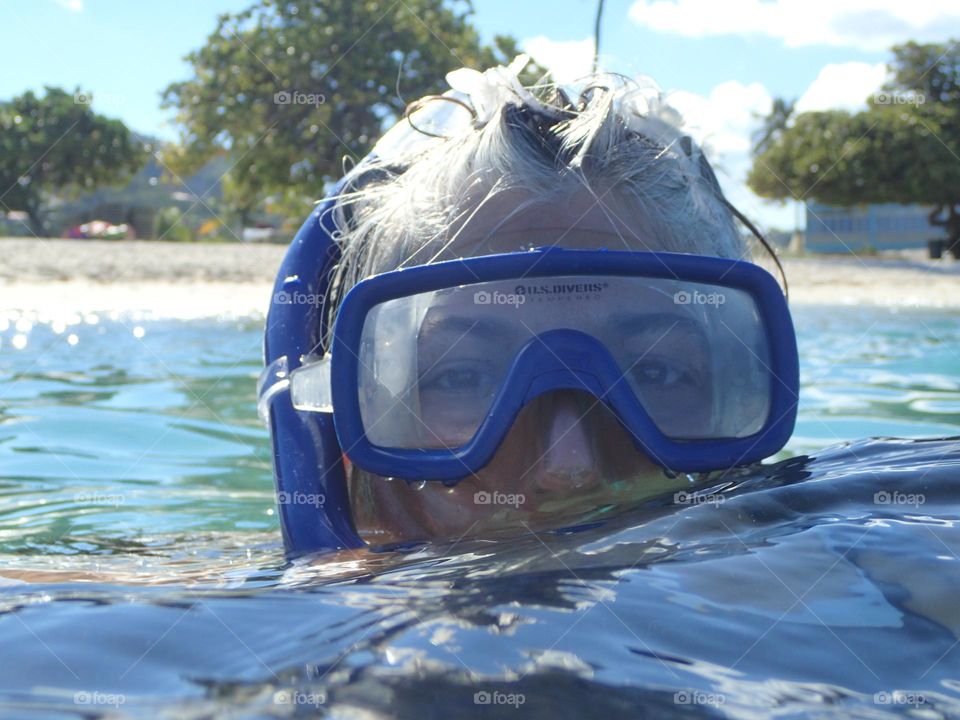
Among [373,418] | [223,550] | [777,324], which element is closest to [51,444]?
[223,550]

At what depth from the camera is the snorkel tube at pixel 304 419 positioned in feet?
5.93

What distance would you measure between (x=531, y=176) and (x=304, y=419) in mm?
612

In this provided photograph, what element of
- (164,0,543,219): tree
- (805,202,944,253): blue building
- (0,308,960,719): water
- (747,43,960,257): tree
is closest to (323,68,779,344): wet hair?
(0,308,960,719): water

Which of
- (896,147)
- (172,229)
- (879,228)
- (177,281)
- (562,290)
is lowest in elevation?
(562,290)

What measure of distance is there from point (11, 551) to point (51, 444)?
1730mm

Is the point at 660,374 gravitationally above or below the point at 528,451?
above

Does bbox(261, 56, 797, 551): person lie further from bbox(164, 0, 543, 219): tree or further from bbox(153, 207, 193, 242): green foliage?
bbox(153, 207, 193, 242): green foliage

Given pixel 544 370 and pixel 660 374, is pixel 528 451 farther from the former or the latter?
pixel 660 374

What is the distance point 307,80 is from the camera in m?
21.2

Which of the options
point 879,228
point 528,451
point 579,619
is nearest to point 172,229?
point 528,451

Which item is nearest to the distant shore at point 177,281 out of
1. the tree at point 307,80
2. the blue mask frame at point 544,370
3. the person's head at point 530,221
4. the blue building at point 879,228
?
the tree at point 307,80

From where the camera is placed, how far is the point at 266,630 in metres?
1.09

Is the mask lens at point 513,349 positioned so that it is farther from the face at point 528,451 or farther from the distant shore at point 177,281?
the distant shore at point 177,281

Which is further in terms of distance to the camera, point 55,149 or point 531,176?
point 55,149
